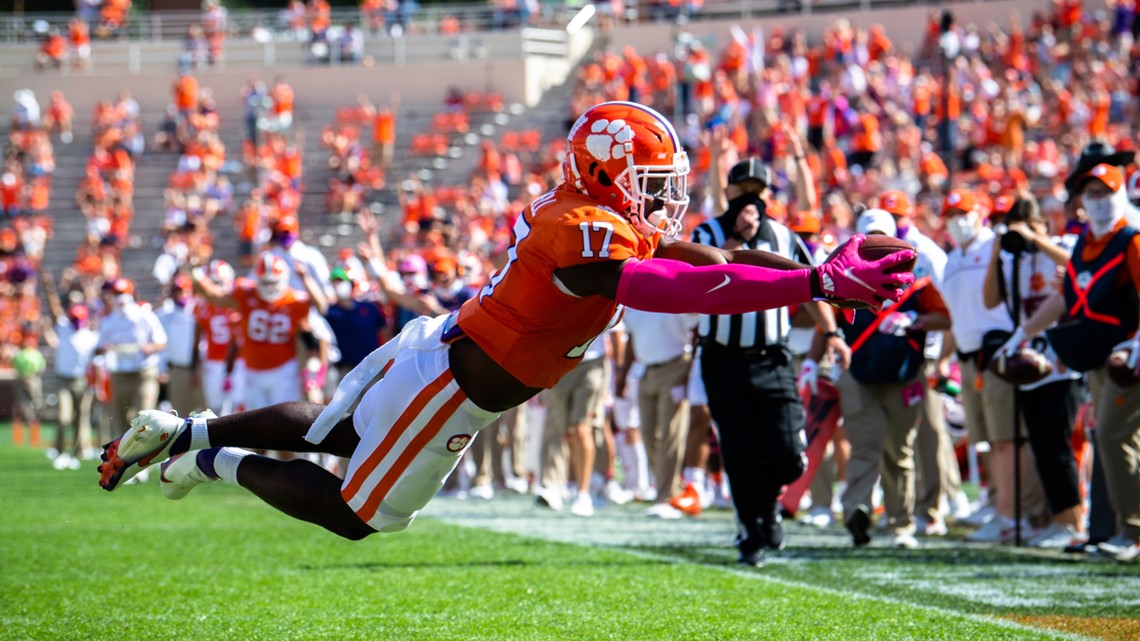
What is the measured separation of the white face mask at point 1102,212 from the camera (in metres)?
7.62

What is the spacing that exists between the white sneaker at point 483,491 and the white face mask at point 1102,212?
20.3 feet

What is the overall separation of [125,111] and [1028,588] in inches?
989

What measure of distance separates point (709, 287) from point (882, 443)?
4.41m

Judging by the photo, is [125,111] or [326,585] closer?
[326,585]

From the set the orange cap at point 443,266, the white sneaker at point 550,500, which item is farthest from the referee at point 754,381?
the orange cap at point 443,266

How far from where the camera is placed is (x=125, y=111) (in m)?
29.0

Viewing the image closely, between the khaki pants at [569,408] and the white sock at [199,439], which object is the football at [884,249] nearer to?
the white sock at [199,439]

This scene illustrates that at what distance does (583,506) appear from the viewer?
35.5 ft

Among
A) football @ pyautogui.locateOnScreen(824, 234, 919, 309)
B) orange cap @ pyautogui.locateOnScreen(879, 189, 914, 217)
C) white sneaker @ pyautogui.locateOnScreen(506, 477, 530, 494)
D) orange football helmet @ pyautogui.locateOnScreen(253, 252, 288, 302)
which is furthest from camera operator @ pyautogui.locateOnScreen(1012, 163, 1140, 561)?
orange football helmet @ pyautogui.locateOnScreen(253, 252, 288, 302)

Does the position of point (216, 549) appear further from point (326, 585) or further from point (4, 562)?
point (326, 585)

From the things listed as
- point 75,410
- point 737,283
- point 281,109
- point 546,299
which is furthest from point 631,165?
point 281,109

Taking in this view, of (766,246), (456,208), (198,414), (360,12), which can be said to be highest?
(360,12)

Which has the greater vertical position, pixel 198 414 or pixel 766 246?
pixel 766 246

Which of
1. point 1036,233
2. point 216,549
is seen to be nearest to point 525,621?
point 216,549
